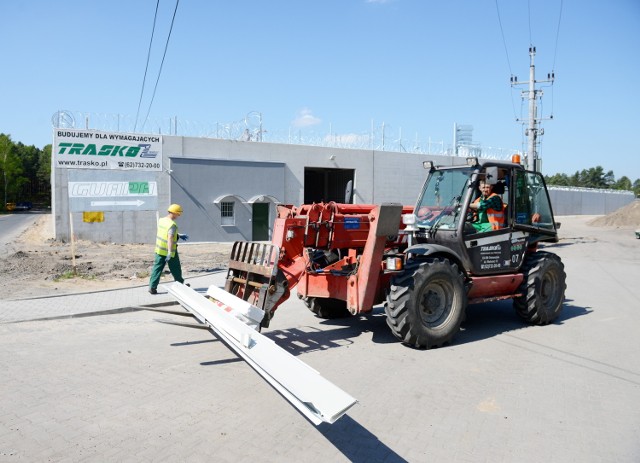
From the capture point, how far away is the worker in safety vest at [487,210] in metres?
7.61

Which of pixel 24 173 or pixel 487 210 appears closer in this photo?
pixel 487 210

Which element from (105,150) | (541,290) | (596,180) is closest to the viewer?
(541,290)

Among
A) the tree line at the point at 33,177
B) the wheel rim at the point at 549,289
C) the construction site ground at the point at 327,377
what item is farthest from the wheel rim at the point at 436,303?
the tree line at the point at 33,177

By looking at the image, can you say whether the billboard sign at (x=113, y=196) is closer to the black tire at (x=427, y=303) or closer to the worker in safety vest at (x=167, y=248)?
the worker in safety vest at (x=167, y=248)

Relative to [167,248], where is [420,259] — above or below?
above

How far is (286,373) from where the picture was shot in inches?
159

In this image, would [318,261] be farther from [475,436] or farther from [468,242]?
[475,436]

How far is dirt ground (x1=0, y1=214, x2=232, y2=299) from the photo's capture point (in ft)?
36.1

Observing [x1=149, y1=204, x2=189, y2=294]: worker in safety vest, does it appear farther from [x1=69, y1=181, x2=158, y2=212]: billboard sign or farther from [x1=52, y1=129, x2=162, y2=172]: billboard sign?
[x1=52, y1=129, x2=162, y2=172]: billboard sign

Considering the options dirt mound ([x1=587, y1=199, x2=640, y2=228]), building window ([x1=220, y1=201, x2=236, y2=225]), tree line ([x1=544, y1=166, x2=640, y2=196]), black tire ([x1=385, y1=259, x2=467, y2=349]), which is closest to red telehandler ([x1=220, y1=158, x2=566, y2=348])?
black tire ([x1=385, y1=259, x2=467, y2=349])

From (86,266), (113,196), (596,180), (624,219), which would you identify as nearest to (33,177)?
(113,196)

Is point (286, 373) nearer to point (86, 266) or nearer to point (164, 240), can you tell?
point (164, 240)

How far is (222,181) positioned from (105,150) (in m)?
5.11

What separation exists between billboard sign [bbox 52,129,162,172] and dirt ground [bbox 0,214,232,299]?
3252 millimetres
